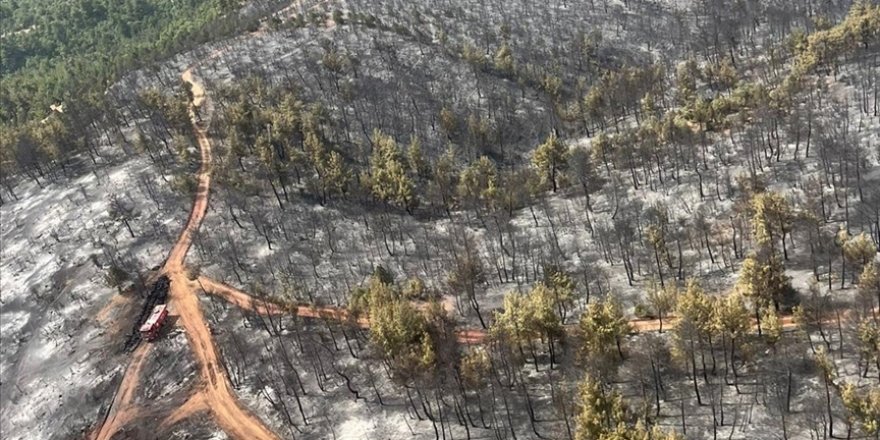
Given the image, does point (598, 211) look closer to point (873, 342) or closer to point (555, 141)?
point (555, 141)

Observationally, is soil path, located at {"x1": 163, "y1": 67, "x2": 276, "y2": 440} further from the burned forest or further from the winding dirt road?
the burned forest

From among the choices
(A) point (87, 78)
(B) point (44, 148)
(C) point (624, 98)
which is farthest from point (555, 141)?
(A) point (87, 78)

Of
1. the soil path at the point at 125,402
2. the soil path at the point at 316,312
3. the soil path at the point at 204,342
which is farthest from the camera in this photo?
the soil path at the point at 316,312

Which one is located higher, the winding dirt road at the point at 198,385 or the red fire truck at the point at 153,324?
the red fire truck at the point at 153,324

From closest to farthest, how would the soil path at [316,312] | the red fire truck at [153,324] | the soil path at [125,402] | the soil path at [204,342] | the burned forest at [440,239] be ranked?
the burned forest at [440,239]
the soil path at [204,342]
the soil path at [125,402]
the soil path at [316,312]
the red fire truck at [153,324]

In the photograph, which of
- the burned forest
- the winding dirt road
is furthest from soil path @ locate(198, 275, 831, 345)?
the winding dirt road

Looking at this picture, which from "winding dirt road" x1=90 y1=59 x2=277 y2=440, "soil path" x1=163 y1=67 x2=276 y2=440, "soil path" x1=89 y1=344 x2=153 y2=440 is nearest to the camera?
"soil path" x1=163 y1=67 x2=276 y2=440

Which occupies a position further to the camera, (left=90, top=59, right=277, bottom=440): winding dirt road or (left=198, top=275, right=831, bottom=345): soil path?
(left=198, top=275, right=831, bottom=345): soil path

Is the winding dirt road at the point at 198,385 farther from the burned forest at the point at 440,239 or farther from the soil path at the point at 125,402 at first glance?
the burned forest at the point at 440,239

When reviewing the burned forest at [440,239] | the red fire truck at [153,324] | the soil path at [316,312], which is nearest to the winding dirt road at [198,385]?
the burned forest at [440,239]
